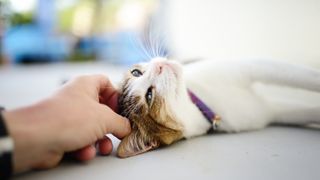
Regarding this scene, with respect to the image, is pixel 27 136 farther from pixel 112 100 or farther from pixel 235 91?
pixel 235 91

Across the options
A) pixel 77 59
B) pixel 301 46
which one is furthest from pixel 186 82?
pixel 77 59

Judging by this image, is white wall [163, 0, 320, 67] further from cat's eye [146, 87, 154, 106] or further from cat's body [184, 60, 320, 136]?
cat's eye [146, 87, 154, 106]

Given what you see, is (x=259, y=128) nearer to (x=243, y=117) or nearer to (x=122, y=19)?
(x=243, y=117)

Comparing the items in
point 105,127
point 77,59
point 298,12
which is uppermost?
point 298,12

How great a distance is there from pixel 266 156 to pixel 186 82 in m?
0.44

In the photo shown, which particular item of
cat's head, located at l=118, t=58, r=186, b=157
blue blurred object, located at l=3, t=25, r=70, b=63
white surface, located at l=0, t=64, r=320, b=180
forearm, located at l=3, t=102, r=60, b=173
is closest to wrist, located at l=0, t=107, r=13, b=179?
forearm, located at l=3, t=102, r=60, b=173

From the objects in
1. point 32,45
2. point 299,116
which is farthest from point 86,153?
point 32,45

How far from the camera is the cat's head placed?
106 cm

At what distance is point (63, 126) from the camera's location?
2.65ft

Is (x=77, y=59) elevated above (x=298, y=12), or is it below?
below

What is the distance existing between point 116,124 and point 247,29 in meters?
1.85

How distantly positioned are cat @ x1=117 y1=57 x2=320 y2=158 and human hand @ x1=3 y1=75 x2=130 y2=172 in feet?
0.27

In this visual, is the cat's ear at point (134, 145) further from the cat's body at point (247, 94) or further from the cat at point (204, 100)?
the cat's body at point (247, 94)

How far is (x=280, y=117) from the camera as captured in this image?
1.32 m
